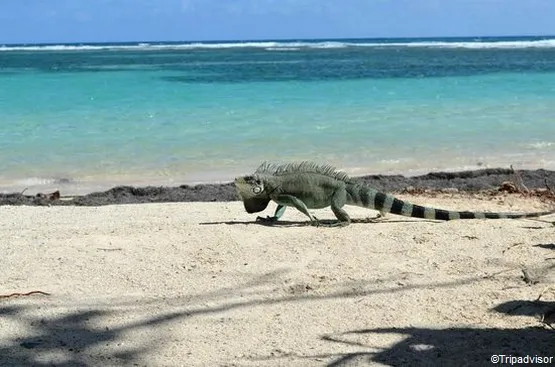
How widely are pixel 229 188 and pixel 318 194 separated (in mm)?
2739

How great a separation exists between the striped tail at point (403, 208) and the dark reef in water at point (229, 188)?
2122 mm

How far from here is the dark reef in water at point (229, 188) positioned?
823cm

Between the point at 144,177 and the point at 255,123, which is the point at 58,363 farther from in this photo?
the point at 255,123

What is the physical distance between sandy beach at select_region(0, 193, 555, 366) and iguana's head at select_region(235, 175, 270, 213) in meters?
0.21

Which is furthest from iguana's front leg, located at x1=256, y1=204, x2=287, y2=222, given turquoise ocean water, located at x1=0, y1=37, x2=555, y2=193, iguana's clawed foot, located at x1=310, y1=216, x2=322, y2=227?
turquoise ocean water, located at x1=0, y1=37, x2=555, y2=193

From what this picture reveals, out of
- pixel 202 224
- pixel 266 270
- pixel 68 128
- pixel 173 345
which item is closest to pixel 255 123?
pixel 68 128

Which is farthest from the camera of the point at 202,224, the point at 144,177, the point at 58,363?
the point at 144,177

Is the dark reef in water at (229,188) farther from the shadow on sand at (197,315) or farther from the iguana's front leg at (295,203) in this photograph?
the shadow on sand at (197,315)

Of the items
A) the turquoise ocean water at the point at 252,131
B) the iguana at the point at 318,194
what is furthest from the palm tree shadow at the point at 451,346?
the turquoise ocean water at the point at 252,131

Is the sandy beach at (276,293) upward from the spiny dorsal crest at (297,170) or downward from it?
downward

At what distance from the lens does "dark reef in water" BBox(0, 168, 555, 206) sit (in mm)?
8234

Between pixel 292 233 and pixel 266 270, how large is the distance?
970 millimetres

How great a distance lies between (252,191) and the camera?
6195mm

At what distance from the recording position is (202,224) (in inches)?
241
